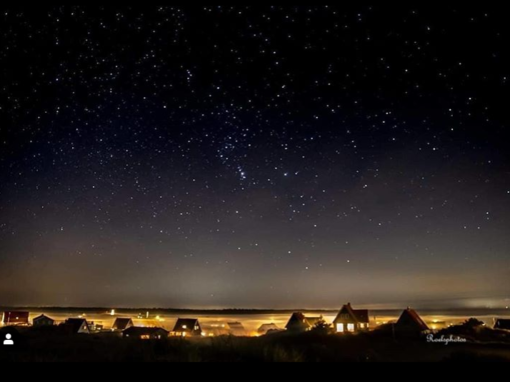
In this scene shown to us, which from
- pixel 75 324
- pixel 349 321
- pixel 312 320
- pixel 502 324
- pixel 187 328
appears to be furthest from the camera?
pixel 187 328

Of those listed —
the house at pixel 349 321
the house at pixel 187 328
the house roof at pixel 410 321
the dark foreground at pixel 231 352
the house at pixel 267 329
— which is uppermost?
the dark foreground at pixel 231 352

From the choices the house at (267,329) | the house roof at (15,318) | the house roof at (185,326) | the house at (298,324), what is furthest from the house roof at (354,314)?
the house roof at (15,318)

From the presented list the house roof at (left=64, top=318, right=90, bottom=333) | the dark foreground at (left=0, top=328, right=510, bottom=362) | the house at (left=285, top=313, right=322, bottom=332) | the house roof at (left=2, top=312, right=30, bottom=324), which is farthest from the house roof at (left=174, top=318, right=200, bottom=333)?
the dark foreground at (left=0, top=328, right=510, bottom=362)

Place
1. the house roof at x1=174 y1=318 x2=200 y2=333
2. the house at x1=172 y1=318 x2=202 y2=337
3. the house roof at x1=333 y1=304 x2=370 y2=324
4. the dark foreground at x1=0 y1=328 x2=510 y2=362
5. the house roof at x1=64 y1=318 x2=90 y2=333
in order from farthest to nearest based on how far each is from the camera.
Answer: the house roof at x1=174 y1=318 x2=200 y2=333 < the house at x1=172 y1=318 x2=202 y2=337 < the house roof at x1=64 y1=318 x2=90 y2=333 < the house roof at x1=333 y1=304 x2=370 y2=324 < the dark foreground at x1=0 y1=328 x2=510 y2=362

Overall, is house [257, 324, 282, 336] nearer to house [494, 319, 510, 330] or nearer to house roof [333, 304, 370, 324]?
house roof [333, 304, 370, 324]

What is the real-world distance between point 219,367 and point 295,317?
41.7 meters

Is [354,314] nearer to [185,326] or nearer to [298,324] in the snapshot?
[298,324]

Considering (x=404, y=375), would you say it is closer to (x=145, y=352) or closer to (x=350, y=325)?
(x=145, y=352)

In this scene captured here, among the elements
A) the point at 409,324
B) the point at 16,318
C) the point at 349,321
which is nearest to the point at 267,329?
the point at 349,321

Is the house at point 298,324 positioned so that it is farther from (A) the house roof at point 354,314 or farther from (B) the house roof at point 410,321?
Answer: (B) the house roof at point 410,321

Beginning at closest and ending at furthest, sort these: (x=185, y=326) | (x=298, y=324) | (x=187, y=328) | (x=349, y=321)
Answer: (x=349, y=321) → (x=298, y=324) → (x=187, y=328) → (x=185, y=326)

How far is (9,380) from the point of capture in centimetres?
385

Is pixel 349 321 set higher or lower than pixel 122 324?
higher

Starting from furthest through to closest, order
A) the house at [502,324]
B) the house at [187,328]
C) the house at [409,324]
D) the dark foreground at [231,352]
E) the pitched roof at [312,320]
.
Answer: the house at [187,328] < the pitched roof at [312,320] < the house at [502,324] < the house at [409,324] < the dark foreground at [231,352]
